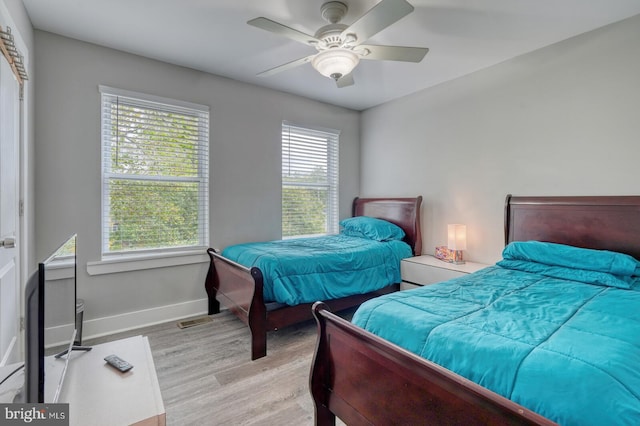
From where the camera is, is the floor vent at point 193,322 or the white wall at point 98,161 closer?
the white wall at point 98,161

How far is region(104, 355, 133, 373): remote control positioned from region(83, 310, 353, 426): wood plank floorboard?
0.77m

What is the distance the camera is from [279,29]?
1931mm

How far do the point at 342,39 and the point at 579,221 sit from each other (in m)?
2.42

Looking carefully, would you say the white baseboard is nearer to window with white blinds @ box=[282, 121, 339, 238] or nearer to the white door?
the white door

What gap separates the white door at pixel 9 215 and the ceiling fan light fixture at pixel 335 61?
1804mm

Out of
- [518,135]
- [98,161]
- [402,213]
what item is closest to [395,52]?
[518,135]

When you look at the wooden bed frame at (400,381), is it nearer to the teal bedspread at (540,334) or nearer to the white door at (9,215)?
the teal bedspread at (540,334)

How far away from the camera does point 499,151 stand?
3189 mm

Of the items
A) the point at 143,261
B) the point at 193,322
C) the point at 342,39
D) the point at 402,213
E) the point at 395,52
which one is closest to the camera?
the point at 342,39

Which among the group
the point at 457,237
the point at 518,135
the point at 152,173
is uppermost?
the point at 518,135

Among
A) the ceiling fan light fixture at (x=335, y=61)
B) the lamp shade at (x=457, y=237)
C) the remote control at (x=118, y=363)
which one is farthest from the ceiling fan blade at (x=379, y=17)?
the lamp shade at (x=457, y=237)

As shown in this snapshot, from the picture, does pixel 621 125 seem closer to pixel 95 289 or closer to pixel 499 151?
pixel 499 151

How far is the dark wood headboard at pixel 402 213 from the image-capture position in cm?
381

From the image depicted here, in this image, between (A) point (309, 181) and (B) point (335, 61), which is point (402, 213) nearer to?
(A) point (309, 181)
